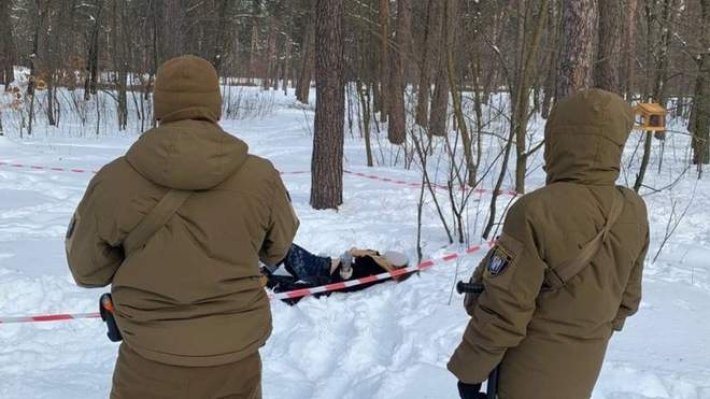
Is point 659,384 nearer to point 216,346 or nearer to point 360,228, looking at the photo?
point 216,346

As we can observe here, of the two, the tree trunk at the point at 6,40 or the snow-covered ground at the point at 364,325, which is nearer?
the snow-covered ground at the point at 364,325

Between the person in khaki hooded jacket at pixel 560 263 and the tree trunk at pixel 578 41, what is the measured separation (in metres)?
5.20

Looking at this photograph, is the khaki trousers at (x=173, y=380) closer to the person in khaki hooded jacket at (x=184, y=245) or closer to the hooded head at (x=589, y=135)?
the person in khaki hooded jacket at (x=184, y=245)

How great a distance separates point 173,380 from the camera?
1.97 metres

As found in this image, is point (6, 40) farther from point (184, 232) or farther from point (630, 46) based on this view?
point (184, 232)

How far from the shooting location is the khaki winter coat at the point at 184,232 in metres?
1.86

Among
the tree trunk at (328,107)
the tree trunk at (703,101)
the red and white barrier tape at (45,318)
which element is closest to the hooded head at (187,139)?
the red and white barrier tape at (45,318)

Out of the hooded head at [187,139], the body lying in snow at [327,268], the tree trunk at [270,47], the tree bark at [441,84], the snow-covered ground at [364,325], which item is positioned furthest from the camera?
the tree trunk at [270,47]

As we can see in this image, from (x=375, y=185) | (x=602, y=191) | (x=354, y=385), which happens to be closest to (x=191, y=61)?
(x=602, y=191)

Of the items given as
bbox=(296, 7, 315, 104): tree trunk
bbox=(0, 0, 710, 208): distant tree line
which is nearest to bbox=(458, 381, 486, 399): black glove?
bbox=(0, 0, 710, 208): distant tree line

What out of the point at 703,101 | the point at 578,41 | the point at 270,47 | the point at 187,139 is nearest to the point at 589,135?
the point at 187,139

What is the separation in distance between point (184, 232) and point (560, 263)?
1184 millimetres

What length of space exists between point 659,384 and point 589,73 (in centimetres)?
445

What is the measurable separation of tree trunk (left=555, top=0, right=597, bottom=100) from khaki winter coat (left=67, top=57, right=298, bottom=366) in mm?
5744
